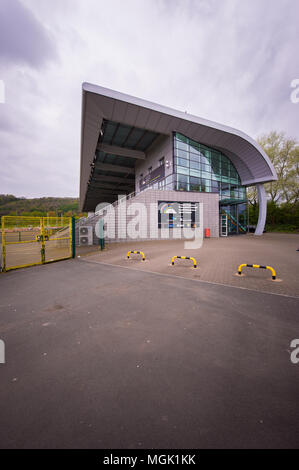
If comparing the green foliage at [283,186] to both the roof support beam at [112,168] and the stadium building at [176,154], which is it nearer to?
the stadium building at [176,154]

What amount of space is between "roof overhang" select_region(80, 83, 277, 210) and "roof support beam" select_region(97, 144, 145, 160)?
0.16 m

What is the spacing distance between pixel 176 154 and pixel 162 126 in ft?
10.5

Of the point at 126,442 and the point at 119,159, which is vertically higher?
the point at 119,159

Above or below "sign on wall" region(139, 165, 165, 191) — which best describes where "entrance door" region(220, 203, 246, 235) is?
below

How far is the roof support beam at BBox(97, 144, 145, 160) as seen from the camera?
23047 mm

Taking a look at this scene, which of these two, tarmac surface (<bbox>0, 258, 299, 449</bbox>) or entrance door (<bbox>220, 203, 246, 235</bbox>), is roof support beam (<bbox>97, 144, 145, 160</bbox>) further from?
tarmac surface (<bbox>0, 258, 299, 449</bbox>)

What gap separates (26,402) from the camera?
178cm

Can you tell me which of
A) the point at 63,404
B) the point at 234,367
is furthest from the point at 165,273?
the point at 63,404

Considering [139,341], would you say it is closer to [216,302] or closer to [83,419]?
[83,419]

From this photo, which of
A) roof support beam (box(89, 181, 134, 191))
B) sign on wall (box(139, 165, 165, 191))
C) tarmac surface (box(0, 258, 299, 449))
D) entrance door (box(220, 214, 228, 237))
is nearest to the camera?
tarmac surface (box(0, 258, 299, 449))

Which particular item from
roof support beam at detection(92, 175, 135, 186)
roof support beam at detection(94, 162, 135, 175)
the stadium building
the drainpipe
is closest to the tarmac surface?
the stadium building

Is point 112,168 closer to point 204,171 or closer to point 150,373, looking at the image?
point 204,171

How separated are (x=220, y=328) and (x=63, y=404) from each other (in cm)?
249
